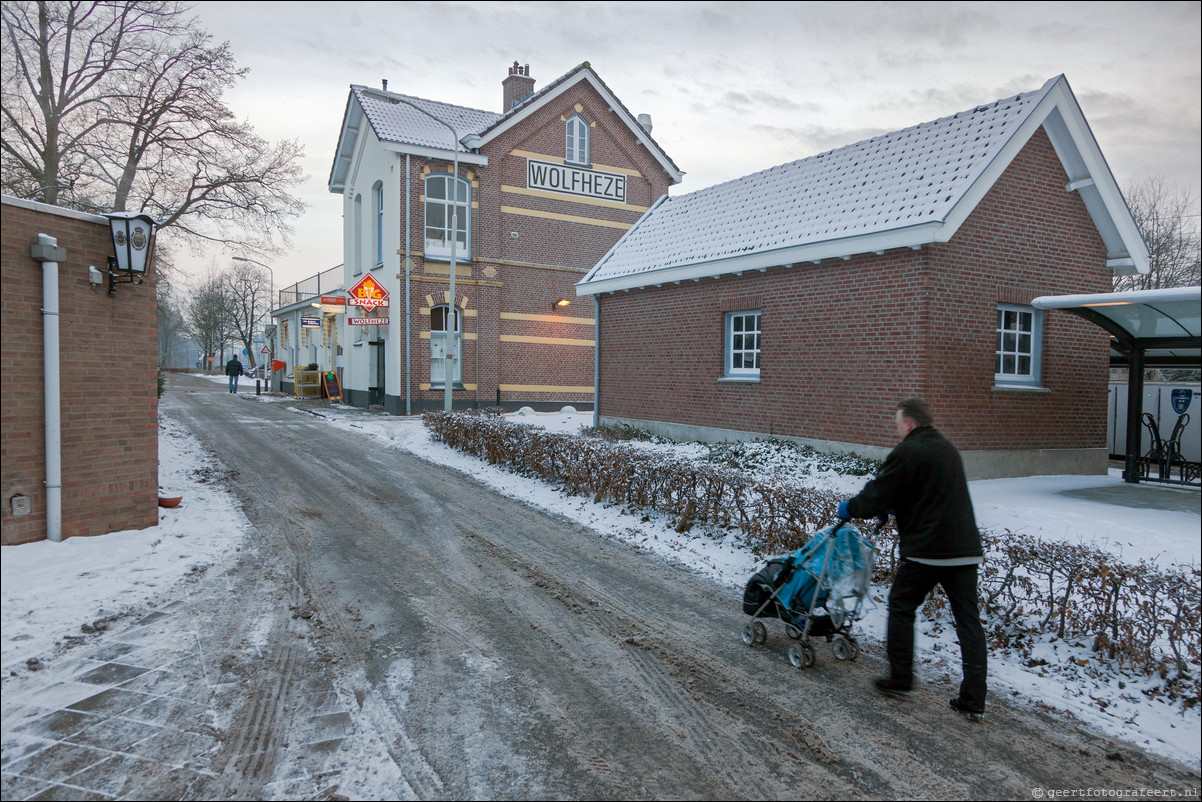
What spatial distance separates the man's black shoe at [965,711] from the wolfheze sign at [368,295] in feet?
71.8

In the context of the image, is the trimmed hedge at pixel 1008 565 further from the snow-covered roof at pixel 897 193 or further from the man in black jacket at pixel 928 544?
the snow-covered roof at pixel 897 193

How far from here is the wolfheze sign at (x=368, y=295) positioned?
23031mm

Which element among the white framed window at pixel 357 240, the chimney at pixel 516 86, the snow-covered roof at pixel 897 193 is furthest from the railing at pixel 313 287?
the snow-covered roof at pixel 897 193

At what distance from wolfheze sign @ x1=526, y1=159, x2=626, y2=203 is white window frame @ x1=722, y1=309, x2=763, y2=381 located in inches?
547

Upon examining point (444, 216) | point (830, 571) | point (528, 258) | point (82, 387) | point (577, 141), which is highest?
point (577, 141)

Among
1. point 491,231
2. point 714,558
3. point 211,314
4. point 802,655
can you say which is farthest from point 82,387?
point 211,314

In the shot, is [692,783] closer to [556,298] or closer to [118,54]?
[118,54]

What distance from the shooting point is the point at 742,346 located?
13883mm

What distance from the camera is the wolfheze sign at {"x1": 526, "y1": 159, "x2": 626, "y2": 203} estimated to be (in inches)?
998

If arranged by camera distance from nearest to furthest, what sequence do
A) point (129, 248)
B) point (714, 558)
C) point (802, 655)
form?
point (802, 655) → point (129, 248) → point (714, 558)

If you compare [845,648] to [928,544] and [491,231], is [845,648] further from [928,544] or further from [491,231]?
[491,231]

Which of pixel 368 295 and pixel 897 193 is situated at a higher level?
pixel 897 193

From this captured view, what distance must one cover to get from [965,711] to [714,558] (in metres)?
3.24

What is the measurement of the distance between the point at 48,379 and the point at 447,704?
5078 millimetres
